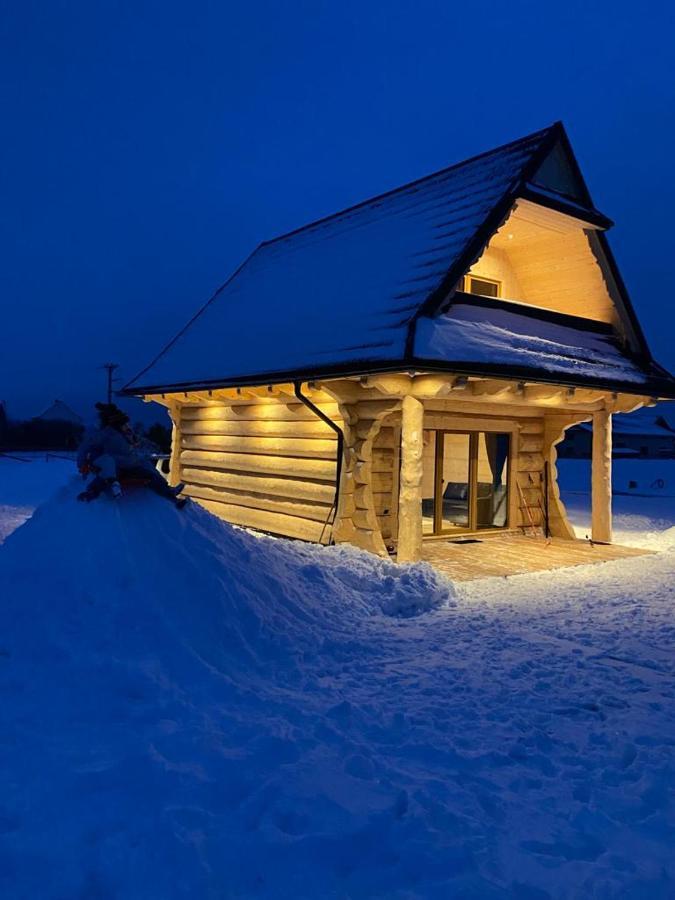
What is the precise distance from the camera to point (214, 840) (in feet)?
9.61

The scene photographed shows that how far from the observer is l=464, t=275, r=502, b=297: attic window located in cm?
1186

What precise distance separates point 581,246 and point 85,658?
34.2ft

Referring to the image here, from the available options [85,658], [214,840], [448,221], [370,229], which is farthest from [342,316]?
[214,840]

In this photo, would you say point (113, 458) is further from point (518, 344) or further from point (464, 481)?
point (464, 481)

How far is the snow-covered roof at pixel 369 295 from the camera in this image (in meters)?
9.02

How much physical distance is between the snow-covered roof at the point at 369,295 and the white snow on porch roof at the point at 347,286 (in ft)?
0.10

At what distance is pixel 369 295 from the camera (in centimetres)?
1031

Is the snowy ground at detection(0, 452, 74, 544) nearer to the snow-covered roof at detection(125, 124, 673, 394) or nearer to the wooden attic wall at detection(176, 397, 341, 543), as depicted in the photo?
the wooden attic wall at detection(176, 397, 341, 543)

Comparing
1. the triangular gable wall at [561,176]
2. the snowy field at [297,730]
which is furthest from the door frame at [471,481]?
the snowy field at [297,730]

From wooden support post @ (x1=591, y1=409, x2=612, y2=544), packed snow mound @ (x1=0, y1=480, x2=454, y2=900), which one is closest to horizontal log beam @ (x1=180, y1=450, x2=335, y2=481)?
packed snow mound @ (x1=0, y1=480, x2=454, y2=900)

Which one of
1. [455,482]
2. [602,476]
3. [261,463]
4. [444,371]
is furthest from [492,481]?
[444,371]

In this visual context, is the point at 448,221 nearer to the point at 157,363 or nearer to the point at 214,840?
the point at 157,363

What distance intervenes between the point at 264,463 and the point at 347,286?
3.59m

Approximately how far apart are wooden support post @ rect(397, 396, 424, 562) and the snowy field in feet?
5.28
